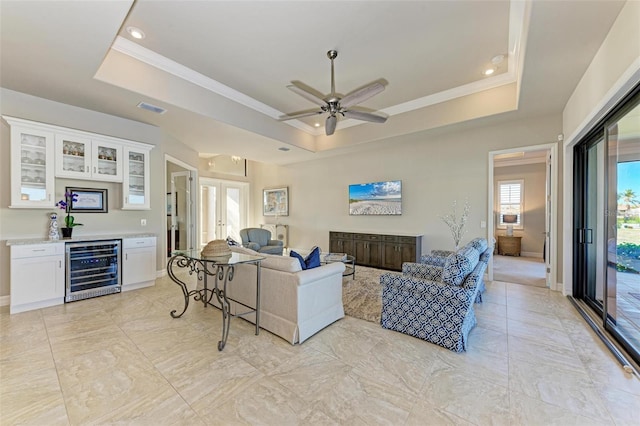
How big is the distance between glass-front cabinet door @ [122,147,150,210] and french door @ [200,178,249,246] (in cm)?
346

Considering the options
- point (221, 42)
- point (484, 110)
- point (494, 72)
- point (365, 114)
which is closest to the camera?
point (221, 42)

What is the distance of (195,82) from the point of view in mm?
4090

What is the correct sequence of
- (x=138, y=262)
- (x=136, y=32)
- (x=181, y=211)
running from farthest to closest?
(x=181, y=211)
(x=138, y=262)
(x=136, y=32)

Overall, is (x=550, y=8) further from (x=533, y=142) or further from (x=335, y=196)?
(x=335, y=196)

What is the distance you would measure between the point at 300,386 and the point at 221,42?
148 inches

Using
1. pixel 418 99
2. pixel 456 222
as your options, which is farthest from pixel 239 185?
pixel 456 222

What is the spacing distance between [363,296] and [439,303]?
1.54m

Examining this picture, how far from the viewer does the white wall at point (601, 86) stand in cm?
201

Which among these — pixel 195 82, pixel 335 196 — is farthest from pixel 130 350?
pixel 335 196

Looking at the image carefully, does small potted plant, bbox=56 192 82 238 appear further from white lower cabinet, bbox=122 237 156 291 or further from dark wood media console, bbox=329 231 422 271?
dark wood media console, bbox=329 231 422 271

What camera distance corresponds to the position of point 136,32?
10.1 ft

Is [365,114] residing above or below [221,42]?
below

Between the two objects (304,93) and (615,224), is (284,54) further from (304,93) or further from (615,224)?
(615,224)

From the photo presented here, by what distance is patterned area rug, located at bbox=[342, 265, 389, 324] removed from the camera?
3.34 m
